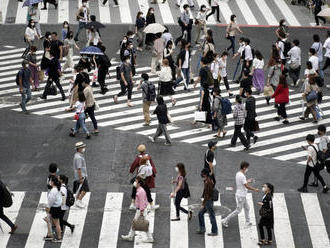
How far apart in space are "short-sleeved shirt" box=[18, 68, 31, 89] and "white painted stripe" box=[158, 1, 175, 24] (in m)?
11.7

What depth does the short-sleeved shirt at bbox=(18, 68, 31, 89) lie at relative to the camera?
28188 millimetres

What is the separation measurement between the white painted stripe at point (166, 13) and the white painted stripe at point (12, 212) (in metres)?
17.6

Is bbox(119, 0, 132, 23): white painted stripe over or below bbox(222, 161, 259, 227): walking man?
over

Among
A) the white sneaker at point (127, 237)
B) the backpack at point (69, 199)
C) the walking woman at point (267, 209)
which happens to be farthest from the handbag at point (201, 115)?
the backpack at point (69, 199)

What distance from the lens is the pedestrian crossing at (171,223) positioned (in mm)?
20734

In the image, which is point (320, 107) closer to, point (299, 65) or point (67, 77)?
point (299, 65)

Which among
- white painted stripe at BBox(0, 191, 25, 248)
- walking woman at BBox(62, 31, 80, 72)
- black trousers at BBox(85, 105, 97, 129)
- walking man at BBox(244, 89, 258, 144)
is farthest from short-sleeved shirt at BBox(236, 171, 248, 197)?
walking woman at BBox(62, 31, 80, 72)

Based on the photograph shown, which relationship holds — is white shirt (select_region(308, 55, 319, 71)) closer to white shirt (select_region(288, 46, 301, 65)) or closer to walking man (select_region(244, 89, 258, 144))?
white shirt (select_region(288, 46, 301, 65))

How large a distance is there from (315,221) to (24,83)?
10.8 metres

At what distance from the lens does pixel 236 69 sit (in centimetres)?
3253

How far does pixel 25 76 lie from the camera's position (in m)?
28.3

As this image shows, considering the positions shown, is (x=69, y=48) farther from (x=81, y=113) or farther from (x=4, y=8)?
(x=4, y=8)

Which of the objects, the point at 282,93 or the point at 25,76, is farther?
the point at 25,76

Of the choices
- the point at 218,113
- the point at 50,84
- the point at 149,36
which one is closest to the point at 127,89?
the point at 50,84
